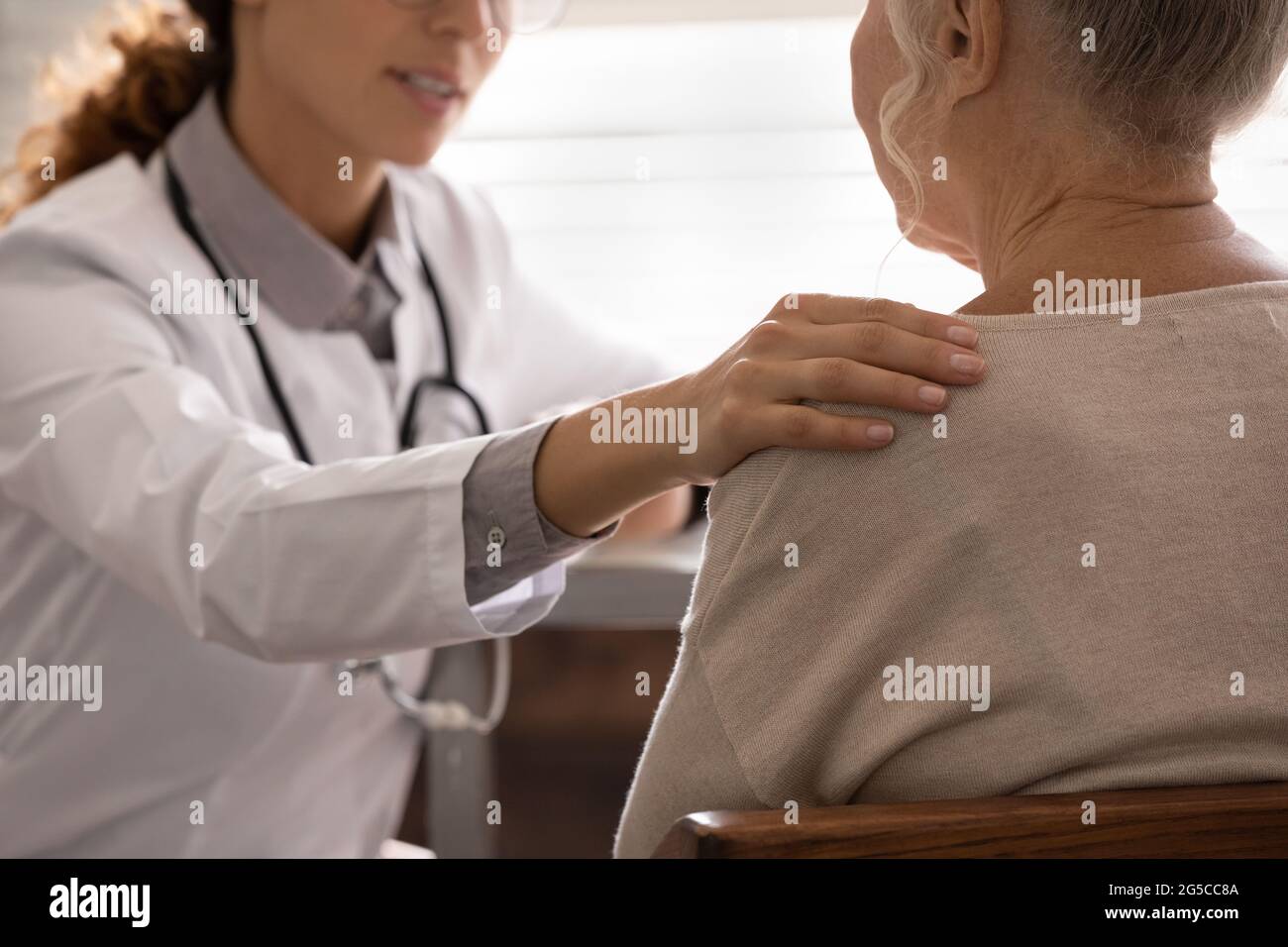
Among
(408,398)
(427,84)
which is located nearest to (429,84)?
(427,84)

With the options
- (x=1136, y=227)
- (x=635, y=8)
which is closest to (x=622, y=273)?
(x=635, y=8)

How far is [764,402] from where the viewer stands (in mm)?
651

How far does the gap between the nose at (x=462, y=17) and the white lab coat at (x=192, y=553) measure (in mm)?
284

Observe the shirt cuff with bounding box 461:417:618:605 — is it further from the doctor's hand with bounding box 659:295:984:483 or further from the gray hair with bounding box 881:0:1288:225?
the gray hair with bounding box 881:0:1288:225

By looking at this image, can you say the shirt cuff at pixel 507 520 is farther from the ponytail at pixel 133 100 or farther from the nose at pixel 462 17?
the ponytail at pixel 133 100

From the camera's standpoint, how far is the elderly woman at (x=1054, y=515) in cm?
62

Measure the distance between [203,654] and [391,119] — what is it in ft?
1.59

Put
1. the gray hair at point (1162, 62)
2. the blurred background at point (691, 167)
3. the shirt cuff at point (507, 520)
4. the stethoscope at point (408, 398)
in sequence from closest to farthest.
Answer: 1. the gray hair at point (1162, 62)
2. the shirt cuff at point (507, 520)
3. the stethoscope at point (408, 398)
4. the blurred background at point (691, 167)

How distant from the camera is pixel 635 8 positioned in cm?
195

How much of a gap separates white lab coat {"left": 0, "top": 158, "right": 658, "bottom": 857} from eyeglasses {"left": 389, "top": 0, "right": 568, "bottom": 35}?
27 cm

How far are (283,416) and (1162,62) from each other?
74 centimetres

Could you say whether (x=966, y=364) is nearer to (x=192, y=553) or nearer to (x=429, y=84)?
(x=192, y=553)

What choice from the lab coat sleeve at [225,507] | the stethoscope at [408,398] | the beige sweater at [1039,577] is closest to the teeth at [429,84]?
the stethoscope at [408,398]
